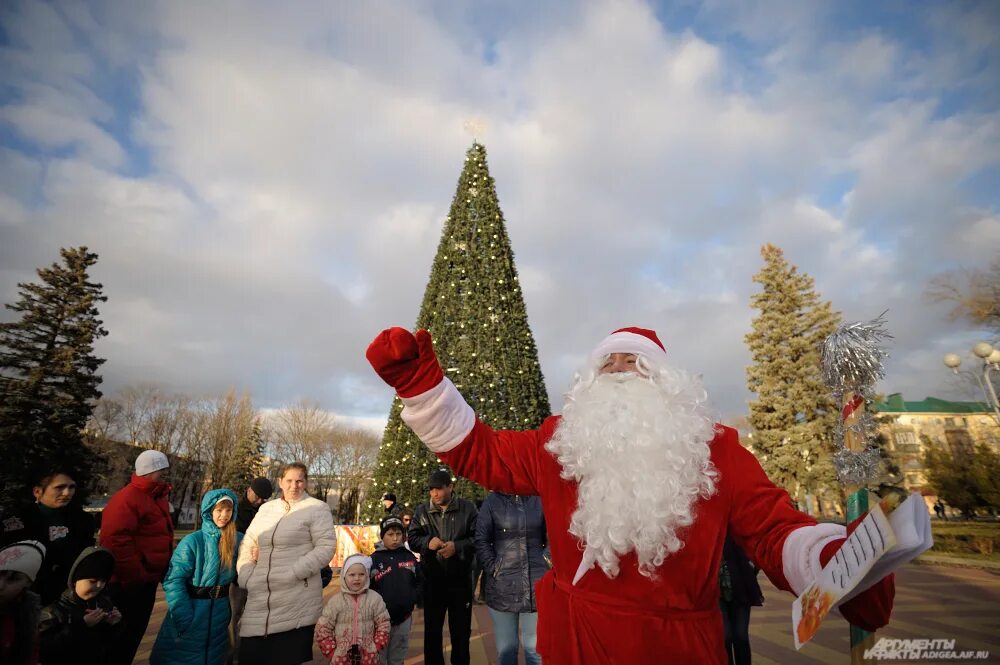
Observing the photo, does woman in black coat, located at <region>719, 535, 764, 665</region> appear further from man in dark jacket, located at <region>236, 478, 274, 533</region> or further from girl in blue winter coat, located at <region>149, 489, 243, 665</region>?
man in dark jacket, located at <region>236, 478, 274, 533</region>

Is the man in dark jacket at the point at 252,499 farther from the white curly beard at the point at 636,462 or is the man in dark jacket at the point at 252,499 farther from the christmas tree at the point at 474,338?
the white curly beard at the point at 636,462

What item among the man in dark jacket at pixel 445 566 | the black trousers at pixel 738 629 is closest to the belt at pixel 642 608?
the black trousers at pixel 738 629

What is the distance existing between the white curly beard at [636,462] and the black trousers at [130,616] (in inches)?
145

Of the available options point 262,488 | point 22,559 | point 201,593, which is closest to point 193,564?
point 201,593

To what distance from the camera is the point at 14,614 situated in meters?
2.39

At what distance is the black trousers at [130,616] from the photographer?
3600 millimetres

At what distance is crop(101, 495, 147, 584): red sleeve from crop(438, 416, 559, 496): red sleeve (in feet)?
10.5

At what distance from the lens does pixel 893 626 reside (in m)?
6.34

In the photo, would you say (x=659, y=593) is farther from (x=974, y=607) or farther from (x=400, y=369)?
(x=974, y=607)

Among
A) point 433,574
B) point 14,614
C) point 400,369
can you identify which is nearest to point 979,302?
point 433,574

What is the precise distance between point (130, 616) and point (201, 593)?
21.7 inches

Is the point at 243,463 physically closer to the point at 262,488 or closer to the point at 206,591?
the point at 262,488

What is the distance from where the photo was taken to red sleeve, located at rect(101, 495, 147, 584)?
365 cm

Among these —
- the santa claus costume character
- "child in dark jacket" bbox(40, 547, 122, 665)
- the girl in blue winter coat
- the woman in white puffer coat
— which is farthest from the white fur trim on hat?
the santa claus costume character
